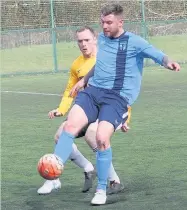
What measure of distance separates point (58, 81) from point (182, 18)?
28.9ft

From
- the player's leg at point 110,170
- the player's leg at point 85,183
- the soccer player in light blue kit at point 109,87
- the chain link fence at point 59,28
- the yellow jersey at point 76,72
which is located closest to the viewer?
the soccer player in light blue kit at point 109,87

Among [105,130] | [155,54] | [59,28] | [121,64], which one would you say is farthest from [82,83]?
[59,28]

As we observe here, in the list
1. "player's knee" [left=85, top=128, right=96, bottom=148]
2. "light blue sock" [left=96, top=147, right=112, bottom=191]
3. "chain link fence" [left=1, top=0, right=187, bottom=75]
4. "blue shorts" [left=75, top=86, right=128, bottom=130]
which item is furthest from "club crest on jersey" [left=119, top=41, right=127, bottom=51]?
"chain link fence" [left=1, top=0, right=187, bottom=75]

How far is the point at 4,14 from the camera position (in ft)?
103

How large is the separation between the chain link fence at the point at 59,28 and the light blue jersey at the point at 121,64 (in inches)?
857

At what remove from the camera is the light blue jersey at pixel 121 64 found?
759 centimetres

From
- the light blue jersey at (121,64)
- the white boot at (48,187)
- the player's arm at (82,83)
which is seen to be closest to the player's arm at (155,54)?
the light blue jersey at (121,64)

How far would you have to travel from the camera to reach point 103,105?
7.52 metres

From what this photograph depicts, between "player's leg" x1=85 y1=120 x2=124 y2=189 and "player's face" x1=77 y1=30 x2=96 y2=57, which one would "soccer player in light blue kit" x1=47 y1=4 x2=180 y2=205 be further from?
"player's face" x1=77 y1=30 x2=96 y2=57

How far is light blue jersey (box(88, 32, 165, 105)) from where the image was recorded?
7586mm

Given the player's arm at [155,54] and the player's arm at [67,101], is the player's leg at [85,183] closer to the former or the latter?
the player's arm at [67,101]

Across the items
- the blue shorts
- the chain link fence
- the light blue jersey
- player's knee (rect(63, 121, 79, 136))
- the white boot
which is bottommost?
the chain link fence

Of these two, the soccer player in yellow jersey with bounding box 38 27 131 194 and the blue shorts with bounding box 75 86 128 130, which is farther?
the soccer player in yellow jersey with bounding box 38 27 131 194

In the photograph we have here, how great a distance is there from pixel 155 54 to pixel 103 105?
0.69 m
